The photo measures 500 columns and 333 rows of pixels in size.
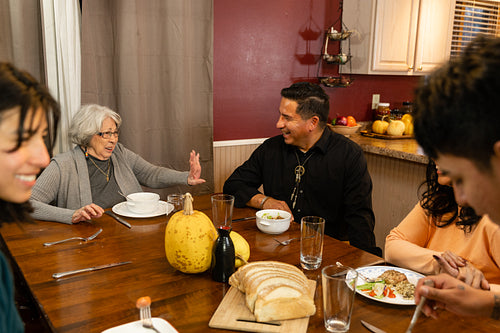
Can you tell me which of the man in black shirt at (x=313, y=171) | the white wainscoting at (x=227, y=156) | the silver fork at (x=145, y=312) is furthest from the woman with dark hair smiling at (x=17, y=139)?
the white wainscoting at (x=227, y=156)

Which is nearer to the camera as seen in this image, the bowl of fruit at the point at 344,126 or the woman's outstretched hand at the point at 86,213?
the woman's outstretched hand at the point at 86,213

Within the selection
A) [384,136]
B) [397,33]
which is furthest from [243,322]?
[397,33]

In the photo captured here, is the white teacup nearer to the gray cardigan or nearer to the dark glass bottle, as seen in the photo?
the gray cardigan

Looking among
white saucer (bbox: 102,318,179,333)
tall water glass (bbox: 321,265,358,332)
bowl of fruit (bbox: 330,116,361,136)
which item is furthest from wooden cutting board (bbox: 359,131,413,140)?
white saucer (bbox: 102,318,179,333)

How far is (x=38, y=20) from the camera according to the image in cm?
249

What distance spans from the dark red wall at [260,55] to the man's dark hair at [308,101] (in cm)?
93

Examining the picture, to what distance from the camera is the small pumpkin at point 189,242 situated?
129 centimetres

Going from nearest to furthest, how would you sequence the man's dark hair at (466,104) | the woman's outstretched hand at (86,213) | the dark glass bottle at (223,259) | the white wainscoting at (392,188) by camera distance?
the man's dark hair at (466,104), the dark glass bottle at (223,259), the woman's outstretched hand at (86,213), the white wainscoting at (392,188)

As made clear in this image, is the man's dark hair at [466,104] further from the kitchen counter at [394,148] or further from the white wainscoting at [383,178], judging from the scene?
the white wainscoting at [383,178]

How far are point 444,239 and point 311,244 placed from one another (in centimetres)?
56

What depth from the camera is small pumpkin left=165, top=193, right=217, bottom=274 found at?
129cm

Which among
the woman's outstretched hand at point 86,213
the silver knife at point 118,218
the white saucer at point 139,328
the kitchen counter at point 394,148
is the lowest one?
the silver knife at point 118,218

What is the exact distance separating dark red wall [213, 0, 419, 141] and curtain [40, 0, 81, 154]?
1016 mm

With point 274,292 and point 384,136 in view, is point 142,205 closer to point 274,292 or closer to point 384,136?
point 274,292
